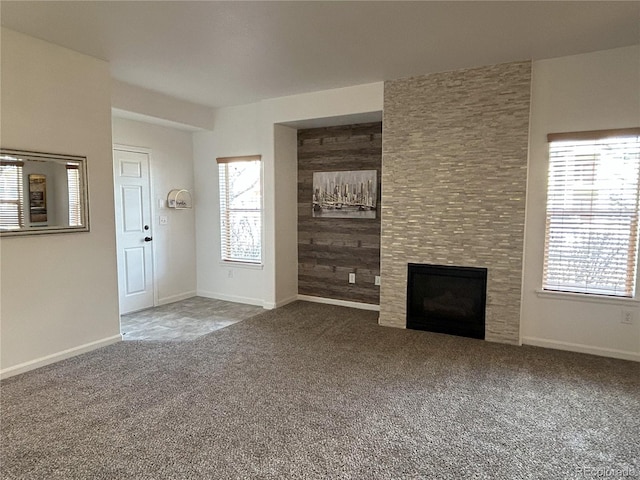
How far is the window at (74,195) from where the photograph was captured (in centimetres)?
348

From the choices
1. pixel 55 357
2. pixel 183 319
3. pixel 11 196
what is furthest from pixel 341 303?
pixel 11 196

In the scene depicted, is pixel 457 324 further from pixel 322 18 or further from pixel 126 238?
pixel 126 238

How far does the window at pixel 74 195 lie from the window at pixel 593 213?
14.5ft

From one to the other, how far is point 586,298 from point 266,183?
380 centimetres

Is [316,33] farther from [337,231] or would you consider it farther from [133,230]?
[133,230]

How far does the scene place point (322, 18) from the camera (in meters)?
2.80

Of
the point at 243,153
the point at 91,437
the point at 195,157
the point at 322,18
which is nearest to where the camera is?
the point at 91,437

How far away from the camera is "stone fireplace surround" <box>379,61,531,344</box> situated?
375cm

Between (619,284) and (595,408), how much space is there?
1425 millimetres

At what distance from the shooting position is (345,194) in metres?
5.17

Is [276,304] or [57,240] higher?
[57,240]

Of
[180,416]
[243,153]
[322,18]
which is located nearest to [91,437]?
[180,416]

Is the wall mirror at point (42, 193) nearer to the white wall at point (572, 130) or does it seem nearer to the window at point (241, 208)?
the window at point (241, 208)

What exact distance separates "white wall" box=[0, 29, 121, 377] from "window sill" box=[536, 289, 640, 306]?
14.2ft
